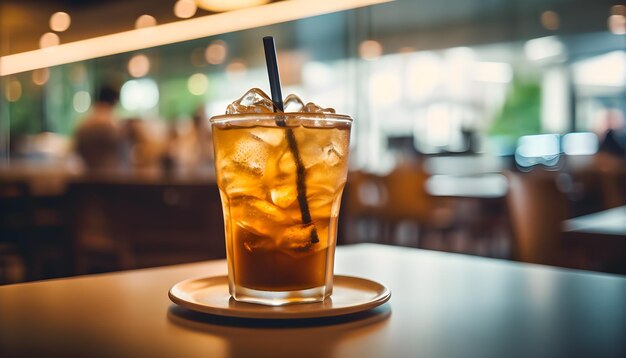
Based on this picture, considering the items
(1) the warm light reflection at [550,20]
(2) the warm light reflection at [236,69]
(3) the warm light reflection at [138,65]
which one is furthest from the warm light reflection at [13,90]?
(1) the warm light reflection at [550,20]

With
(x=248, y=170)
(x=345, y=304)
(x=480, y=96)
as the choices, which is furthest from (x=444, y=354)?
(x=480, y=96)

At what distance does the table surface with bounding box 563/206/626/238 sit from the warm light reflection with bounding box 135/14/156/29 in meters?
9.04

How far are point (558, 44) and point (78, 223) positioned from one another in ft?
23.9

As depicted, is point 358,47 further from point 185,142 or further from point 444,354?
point 444,354

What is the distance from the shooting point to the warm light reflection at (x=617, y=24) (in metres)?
7.99

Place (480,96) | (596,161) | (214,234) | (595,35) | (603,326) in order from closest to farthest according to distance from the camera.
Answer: (603,326)
(214,234)
(596,161)
(595,35)
(480,96)

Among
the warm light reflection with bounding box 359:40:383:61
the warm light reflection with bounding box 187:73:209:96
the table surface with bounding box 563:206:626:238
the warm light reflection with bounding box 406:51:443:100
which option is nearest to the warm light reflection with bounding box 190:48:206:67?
the warm light reflection with bounding box 187:73:209:96

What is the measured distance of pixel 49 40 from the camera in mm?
11609

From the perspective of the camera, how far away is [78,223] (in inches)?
148

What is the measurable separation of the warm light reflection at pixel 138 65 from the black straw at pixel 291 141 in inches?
480

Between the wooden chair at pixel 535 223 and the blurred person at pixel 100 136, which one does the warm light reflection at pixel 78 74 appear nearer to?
the blurred person at pixel 100 136

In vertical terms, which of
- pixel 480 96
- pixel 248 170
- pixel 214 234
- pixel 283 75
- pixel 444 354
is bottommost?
pixel 214 234

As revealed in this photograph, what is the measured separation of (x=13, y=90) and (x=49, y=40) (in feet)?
4.51

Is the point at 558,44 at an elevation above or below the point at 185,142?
above
